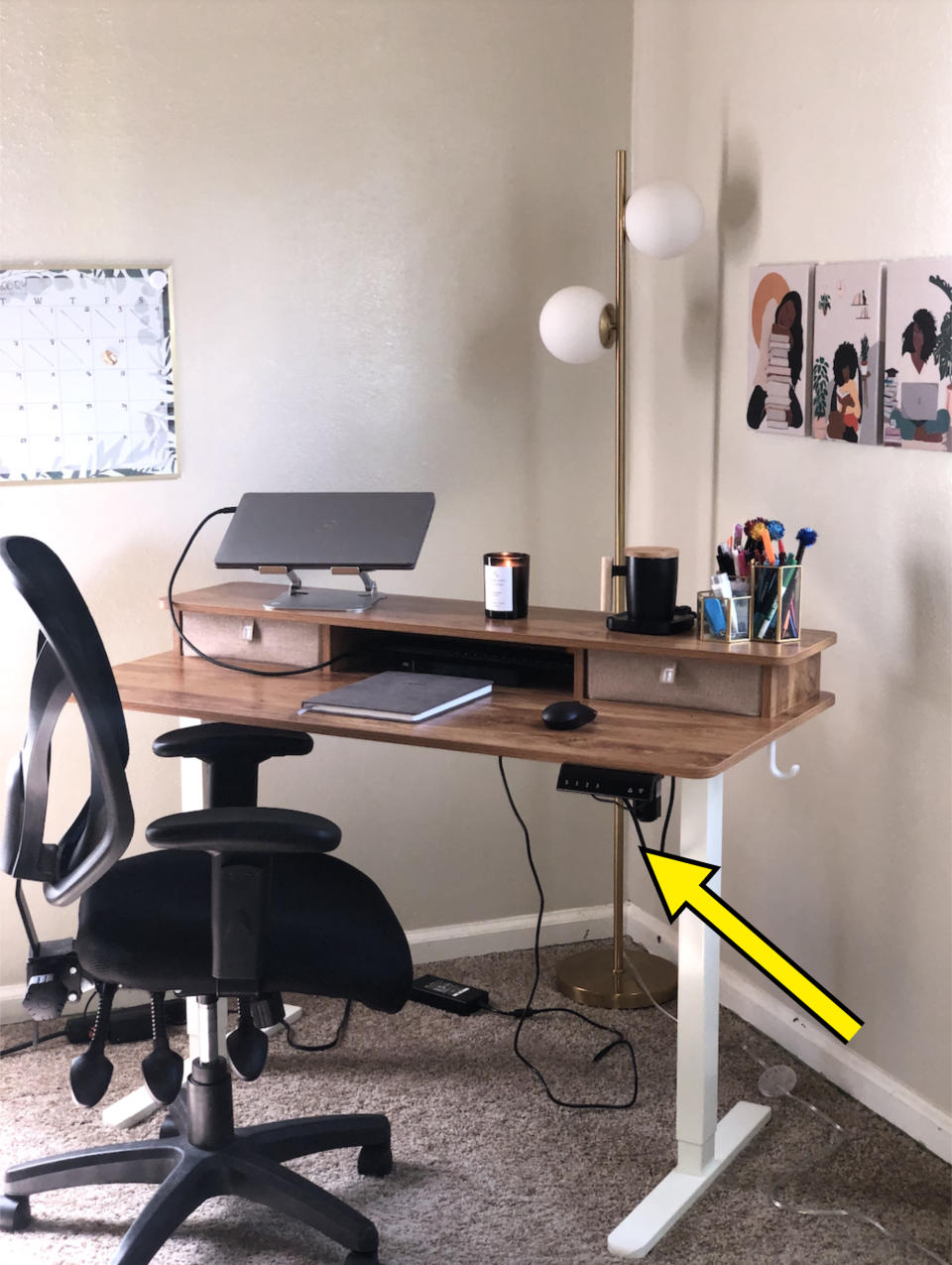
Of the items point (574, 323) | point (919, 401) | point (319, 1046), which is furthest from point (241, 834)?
point (574, 323)

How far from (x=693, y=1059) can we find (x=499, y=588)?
2.69 feet

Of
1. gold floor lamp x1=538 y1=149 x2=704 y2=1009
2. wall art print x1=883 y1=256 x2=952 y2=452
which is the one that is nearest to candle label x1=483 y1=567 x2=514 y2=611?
gold floor lamp x1=538 y1=149 x2=704 y2=1009

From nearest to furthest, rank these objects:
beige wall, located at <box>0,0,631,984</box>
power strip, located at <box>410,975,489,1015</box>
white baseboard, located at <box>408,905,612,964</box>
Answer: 1. beige wall, located at <box>0,0,631,984</box>
2. power strip, located at <box>410,975,489,1015</box>
3. white baseboard, located at <box>408,905,612,964</box>

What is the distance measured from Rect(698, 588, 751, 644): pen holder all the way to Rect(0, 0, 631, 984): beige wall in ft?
2.97

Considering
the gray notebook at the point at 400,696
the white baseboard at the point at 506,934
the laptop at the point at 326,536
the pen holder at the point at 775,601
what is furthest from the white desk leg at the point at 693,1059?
the white baseboard at the point at 506,934

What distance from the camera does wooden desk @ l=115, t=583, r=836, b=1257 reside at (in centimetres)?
201

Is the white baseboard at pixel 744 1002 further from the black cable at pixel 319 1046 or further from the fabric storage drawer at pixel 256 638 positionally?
the fabric storage drawer at pixel 256 638

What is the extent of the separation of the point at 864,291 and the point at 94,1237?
194 centimetres

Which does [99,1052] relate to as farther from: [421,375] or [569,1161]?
[421,375]

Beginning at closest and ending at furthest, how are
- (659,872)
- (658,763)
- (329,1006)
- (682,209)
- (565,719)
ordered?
(658,763) < (565,719) < (682,209) < (659,872) < (329,1006)

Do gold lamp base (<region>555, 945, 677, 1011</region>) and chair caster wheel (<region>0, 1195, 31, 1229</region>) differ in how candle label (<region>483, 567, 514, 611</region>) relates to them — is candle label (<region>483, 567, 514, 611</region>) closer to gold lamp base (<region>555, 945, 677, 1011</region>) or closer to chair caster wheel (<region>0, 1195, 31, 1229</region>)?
gold lamp base (<region>555, 945, 677, 1011</region>)

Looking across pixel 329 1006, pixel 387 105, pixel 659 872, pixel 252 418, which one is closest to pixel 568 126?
pixel 387 105

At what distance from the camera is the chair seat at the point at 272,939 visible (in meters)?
1.83

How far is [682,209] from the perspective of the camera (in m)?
2.53
